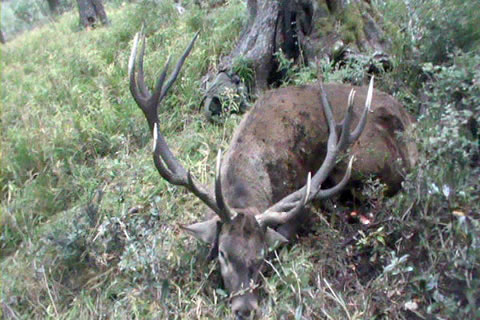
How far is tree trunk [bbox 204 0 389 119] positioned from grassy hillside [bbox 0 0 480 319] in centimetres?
35

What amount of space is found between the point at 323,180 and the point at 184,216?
4.54 feet

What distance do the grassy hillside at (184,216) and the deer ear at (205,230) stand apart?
229mm

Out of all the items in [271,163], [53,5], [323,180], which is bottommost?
[323,180]

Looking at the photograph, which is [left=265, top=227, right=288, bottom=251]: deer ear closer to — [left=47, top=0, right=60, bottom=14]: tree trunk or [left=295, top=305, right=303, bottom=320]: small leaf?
[left=295, top=305, right=303, bottom=320]: small leaf

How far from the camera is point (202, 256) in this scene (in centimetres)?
480

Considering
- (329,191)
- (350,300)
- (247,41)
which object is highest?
(247,41)

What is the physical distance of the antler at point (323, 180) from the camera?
4508 millimetres

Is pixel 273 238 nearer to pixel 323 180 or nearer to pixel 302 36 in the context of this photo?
pixel 323 180

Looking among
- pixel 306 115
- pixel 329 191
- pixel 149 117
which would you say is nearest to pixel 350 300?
pixel 329 191

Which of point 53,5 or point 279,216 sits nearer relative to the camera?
point 279,216

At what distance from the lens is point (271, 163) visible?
16.8 ft

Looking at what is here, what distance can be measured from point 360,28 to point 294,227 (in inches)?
123

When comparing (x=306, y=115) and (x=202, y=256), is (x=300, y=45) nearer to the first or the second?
(x=306, y=115)

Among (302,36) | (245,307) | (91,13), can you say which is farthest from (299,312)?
(91,13)
